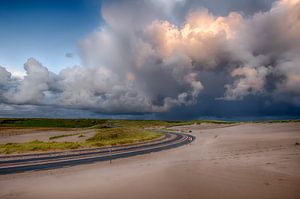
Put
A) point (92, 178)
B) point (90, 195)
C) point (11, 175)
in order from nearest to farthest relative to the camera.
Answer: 1. point (90, 195)
2. point (92, 178)
3. point (11, 175)

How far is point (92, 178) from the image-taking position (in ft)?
72.3

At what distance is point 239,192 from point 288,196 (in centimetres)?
241

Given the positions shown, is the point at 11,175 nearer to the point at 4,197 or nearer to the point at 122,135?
the point at 4,197

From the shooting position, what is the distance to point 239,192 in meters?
15.0

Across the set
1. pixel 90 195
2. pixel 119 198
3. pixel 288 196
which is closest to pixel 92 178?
pixel 90 195

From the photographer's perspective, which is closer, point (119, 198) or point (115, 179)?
point (119, 198)

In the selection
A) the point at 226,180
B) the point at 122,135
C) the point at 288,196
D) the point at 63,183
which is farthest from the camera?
the point at 122,135

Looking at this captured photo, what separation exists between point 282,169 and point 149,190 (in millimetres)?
11336

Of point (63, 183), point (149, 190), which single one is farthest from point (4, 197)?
point (149, 190)

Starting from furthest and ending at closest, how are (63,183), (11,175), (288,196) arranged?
1. (11,175)
2. (63,183)
3. (288,196)

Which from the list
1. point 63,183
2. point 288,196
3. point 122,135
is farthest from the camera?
point 122,135

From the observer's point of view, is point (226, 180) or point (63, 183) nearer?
point (226, 180)

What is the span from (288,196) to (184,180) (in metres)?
6.58

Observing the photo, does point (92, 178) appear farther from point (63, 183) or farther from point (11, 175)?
point (11, 175)
